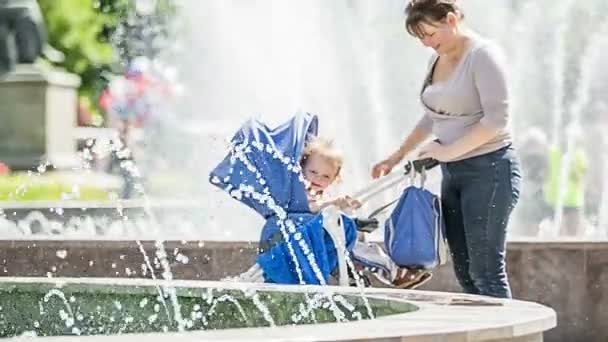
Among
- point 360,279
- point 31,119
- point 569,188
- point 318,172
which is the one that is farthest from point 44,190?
point 360,279

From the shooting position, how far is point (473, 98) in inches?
270

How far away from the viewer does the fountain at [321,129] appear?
836cm

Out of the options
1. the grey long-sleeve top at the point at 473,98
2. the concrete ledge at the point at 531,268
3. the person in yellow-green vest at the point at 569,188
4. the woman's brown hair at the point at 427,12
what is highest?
the woman's brown hair at the point at 427,12

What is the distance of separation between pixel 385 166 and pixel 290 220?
22.7 inches

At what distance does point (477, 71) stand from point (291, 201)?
0.75 meters

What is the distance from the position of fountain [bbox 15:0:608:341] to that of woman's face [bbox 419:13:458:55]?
4.25 feet

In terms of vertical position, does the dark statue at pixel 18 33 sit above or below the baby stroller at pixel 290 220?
below

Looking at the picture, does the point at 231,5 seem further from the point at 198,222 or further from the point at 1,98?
the point at 198,222

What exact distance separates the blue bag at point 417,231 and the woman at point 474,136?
10 centimetres

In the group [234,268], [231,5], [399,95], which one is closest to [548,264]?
[234,268]

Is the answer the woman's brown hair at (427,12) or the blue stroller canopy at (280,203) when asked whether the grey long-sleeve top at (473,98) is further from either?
the blue stroller canopy at (280,203)

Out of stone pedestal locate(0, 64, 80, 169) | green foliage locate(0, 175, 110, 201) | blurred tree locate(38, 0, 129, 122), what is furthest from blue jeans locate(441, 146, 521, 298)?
blurred tree locate(38, 0, 129, 122)

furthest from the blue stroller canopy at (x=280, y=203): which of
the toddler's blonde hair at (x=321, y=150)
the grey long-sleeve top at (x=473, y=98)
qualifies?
the grey long-sleeve top at (x=473, y=98)

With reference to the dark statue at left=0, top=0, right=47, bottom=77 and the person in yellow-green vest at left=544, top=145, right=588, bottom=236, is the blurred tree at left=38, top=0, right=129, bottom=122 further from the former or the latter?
the person in yellow-green vest at left=544, top=145, right=588, bottom=236
